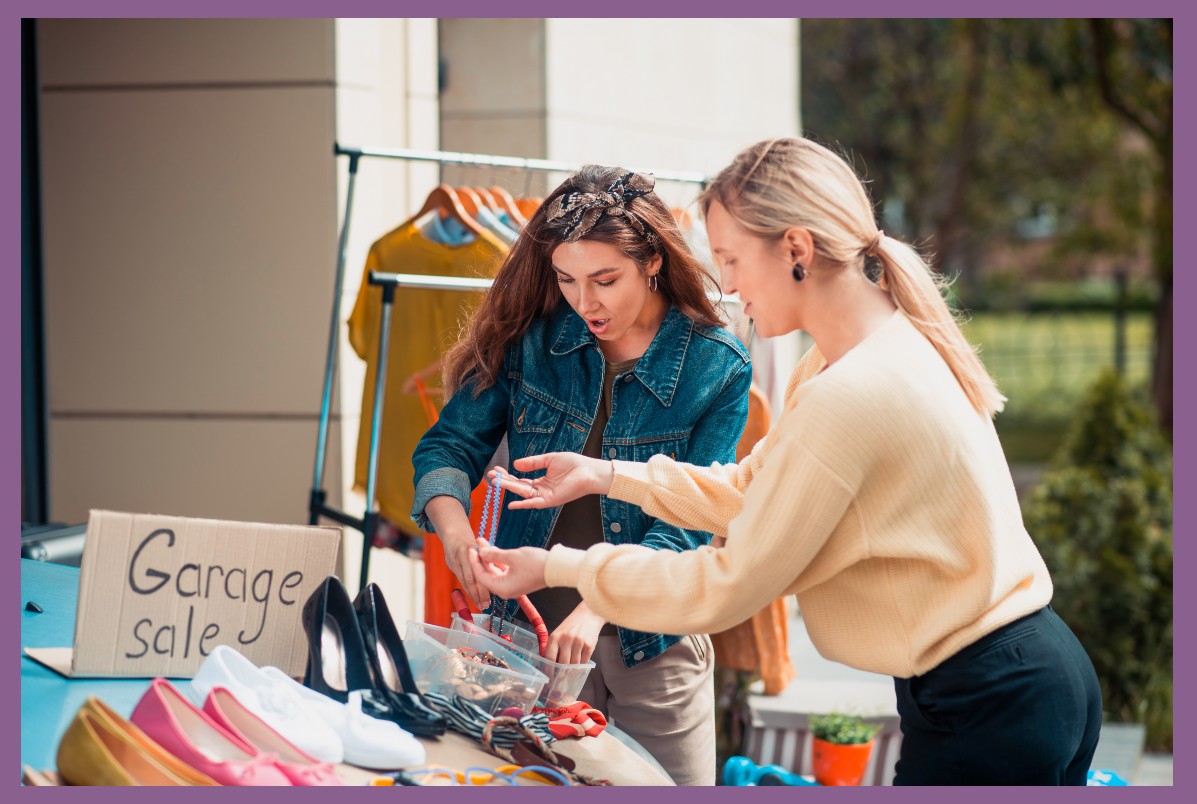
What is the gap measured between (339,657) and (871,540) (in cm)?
80

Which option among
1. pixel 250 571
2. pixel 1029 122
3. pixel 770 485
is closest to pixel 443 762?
pixel 250 571

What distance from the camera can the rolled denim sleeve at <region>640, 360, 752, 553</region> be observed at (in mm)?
2379

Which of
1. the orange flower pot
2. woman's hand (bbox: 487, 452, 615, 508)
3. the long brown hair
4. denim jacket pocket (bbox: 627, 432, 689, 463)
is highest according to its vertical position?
the long brown hair

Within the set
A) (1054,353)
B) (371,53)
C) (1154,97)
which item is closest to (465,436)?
(371,53)

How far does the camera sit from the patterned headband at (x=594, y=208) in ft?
7.78

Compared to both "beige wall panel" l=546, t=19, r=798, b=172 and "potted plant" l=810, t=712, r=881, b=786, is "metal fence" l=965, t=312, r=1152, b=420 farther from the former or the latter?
"potted plant" l=810, t=712, r=881, b=786

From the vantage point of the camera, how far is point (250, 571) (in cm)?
202

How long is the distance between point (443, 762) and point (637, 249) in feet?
3.24

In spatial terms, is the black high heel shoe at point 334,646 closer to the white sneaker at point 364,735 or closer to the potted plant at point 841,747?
the white sneaker at point 364,735

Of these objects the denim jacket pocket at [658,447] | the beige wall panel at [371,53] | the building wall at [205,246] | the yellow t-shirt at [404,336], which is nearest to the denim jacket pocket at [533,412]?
the denim jacket pocket at [658,447]

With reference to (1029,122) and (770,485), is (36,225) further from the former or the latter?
(1029,122)

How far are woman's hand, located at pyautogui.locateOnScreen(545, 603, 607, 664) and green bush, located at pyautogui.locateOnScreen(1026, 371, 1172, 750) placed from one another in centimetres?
445

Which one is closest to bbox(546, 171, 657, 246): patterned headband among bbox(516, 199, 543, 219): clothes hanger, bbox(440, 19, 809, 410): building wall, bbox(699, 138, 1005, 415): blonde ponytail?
bbox(699, 138, 1005, 415): blonde ponytail

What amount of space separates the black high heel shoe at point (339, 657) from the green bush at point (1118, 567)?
4811 millimetres
